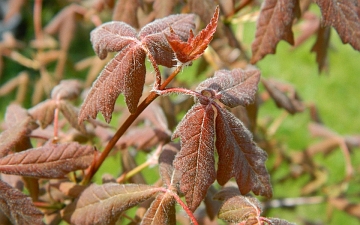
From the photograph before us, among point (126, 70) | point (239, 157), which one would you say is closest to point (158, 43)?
point (126, 70)

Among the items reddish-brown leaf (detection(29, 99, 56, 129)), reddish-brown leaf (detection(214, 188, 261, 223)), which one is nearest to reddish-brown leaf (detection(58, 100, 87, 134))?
reddish-brown leaf (detection(29, 99, 56, 129))

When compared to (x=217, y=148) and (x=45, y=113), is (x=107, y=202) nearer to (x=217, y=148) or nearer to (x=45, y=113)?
(x=217, y=148)

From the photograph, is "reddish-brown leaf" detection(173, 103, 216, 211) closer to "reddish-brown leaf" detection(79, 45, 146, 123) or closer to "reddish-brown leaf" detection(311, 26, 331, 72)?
"reddish-brown leaf" detection(79, 45, 146, 123)

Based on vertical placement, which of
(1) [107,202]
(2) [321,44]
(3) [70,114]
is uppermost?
(3) [70,114]

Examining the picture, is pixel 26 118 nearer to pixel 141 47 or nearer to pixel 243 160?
pixel 141 47

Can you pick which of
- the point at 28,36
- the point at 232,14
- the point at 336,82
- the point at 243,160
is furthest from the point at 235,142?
the point at 28,36
